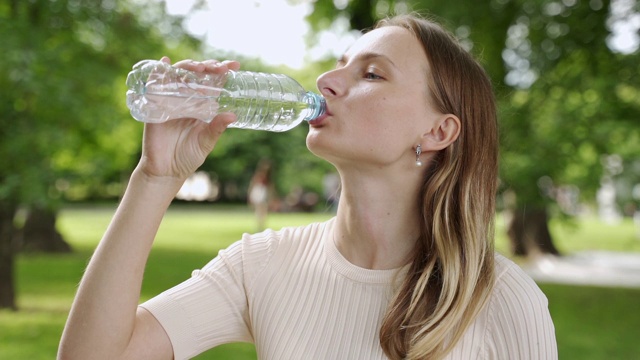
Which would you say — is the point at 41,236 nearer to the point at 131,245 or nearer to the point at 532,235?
the point at 532,235

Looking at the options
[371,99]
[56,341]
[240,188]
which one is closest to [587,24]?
[56,341]

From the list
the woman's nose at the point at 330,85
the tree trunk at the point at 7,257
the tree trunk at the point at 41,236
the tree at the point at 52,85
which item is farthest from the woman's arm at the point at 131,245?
the tree trunk at the point at 41,236

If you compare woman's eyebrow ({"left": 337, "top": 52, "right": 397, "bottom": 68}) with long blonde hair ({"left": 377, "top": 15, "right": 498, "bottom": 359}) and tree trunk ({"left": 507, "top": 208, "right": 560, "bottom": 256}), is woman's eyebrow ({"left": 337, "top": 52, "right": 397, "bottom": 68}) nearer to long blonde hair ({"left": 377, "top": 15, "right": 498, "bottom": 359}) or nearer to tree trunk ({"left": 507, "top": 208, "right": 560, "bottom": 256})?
long blonde hair ({"left": 377, "top": 15, "right": 498, "bottom": 359})

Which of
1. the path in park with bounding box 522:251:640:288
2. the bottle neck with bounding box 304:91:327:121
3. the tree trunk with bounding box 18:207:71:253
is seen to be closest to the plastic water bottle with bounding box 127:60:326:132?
the bottle neck with bounding box 304:91:327:121

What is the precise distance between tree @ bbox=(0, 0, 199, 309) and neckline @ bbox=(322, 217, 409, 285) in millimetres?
4169

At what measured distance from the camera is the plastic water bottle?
1539mm

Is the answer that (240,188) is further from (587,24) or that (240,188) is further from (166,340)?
(166,340)

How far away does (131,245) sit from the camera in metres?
1.53

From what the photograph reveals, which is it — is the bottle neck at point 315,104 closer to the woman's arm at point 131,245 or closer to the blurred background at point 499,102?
the woman's arm at point 131,245

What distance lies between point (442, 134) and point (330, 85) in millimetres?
275

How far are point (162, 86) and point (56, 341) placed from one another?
16.5ft

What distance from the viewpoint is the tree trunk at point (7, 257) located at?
267 inches

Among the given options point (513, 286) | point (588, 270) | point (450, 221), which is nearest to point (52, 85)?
point (450, 221)

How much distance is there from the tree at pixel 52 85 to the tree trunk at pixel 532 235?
18.4 ft
